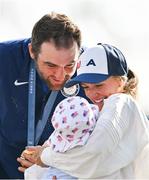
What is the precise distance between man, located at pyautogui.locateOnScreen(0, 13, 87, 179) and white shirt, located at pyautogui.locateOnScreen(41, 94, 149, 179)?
121cm

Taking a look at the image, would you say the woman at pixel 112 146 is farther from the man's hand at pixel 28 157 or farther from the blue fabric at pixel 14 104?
the blue fabric at pixel 14 104

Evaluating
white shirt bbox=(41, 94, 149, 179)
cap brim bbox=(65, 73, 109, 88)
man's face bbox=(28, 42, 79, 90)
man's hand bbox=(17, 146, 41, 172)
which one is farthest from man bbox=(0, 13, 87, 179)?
white shirt bbox=(41, 94, 149, 179)

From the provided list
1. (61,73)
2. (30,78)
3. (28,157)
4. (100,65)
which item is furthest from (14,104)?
(100,65)

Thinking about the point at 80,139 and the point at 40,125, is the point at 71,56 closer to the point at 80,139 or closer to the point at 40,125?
the point at 40,125

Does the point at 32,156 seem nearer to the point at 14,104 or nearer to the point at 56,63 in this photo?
the point at 56,63

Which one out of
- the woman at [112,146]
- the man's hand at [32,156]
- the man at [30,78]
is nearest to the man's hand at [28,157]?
the man's hand at [32,156]

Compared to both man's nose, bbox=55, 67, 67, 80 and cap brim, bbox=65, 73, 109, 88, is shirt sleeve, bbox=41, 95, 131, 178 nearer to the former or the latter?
cap brim, bbox=65, 73, 109, 88

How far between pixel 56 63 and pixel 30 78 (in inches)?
10.0

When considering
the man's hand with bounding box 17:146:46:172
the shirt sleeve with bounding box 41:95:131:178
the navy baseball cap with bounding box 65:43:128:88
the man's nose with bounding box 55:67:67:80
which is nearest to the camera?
the shirt sleeve with bounding box 41:95:131:178

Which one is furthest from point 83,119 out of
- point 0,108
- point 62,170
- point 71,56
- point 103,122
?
point 0,108

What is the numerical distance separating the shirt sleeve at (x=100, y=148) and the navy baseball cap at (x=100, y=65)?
0.96ft

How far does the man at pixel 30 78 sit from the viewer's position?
3.67m

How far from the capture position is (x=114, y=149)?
2365 mm

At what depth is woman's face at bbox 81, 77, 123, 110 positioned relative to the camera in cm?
268
